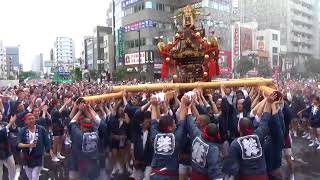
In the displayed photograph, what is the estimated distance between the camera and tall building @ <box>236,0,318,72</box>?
57.9 m

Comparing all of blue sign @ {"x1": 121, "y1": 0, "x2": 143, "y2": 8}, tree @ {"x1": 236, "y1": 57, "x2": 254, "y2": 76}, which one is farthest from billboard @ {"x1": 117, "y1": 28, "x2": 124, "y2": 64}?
tree @ {"x1": 236, "y1": 57, "x2": 254, "y2": 76}

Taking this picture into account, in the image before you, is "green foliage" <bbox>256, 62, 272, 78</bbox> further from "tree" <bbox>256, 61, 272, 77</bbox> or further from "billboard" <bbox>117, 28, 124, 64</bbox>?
"billboard" <bbox>117, 28, 124, 64</bbox>

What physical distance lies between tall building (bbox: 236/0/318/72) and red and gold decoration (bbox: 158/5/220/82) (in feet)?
155

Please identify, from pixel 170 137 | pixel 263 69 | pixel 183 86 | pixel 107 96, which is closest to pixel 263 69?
pixel 263 69

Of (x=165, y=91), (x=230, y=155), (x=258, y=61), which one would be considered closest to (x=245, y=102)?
(x=165, y=91)

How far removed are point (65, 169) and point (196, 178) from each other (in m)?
5.86

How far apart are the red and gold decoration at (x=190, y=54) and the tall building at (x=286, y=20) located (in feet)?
155

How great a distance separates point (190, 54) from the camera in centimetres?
1095

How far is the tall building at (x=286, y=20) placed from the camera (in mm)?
57878

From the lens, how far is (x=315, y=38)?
4262 cm

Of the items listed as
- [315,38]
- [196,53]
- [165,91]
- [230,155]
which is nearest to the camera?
[230,155]

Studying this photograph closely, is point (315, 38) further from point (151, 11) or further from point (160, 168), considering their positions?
point (160, 168)

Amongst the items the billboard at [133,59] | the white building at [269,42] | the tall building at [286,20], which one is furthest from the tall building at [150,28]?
the white building at [269,42]

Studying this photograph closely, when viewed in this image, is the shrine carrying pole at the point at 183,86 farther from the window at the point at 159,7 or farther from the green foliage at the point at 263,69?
the window at the point at 159,7
